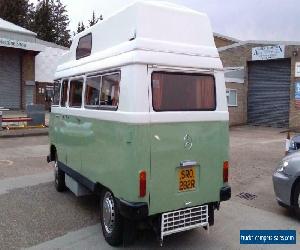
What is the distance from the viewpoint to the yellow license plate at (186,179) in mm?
4945

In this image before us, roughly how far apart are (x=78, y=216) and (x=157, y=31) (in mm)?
3346

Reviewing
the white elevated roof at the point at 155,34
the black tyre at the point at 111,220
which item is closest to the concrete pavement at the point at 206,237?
the black tyre at the point at 111,220

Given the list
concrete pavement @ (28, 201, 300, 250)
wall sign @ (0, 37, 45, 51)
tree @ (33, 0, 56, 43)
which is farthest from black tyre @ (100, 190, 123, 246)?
tree @ (33, 0, 56, 43)

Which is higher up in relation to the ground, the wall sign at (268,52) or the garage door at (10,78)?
the wall sign at (268,52)

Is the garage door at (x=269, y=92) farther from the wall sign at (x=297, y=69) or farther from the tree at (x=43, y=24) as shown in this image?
the tree at (x=43, y=24)

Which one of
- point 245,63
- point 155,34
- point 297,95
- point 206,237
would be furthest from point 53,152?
point 245,63

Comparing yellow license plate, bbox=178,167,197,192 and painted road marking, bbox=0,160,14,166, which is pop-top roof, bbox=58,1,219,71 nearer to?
yellow license plate, bbox=178,167,197,192

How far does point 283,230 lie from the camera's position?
5809 millimetres

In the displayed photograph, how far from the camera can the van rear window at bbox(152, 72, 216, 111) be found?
4848 mm

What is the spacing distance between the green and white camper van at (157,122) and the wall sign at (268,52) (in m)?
19.7

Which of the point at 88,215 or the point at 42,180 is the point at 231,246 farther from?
the point at 42,180

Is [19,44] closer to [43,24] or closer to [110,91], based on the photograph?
[110,91]

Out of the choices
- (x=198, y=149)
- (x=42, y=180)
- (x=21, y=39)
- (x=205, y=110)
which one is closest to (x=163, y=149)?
(x=198, y=149)

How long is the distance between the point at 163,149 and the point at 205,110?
0.92 m
